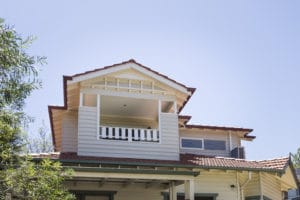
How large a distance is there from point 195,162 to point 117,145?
9.24 feet

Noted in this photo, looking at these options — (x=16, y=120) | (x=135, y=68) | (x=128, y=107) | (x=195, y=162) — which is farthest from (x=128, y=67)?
(x=16, y=120)

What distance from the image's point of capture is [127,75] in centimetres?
1634

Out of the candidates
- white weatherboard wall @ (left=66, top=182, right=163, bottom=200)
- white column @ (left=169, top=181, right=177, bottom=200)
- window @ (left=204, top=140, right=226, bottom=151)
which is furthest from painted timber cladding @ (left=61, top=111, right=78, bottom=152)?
window @ (left=204, top=140, right=226, bottom=151)

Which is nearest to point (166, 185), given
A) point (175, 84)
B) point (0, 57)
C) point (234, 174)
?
point (234, 174)

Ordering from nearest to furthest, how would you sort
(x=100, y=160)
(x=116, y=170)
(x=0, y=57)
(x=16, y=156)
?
(x=0, y=57), (x=16, y=156), (x=116, y=170), (x=100, y=160)

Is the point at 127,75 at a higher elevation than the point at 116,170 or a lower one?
higher

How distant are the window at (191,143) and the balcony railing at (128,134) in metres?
3.87

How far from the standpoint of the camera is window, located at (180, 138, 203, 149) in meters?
19.7

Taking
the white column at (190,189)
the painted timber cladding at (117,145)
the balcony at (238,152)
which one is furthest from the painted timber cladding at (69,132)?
the balcony at (238,152)

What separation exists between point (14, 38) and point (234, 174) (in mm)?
10878

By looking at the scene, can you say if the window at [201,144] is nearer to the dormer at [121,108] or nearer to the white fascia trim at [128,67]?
the dormer at [121,108]

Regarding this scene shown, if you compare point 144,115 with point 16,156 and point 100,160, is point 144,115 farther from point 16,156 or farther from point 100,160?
point 16,156

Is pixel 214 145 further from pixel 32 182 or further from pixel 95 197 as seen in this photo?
pixel 32 182

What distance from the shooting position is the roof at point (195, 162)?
45.9 feet
